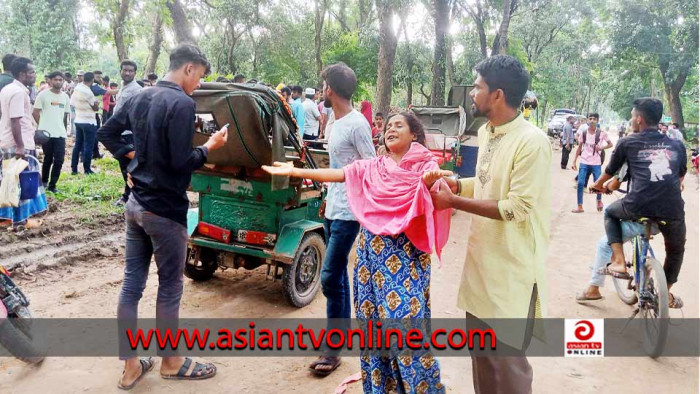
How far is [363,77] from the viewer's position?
62.2 ft

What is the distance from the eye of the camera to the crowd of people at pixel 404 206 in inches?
90.8

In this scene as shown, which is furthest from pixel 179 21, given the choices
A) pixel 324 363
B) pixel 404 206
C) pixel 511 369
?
pixel 511 369

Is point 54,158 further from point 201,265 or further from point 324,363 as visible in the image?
point 324,363

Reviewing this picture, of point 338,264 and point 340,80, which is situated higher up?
point 340,80

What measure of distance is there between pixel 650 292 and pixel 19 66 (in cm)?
724

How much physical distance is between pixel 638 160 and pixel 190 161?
11.7 feet

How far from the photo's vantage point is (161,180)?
296 centimetres

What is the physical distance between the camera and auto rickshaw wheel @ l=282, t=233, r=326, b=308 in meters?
4.38

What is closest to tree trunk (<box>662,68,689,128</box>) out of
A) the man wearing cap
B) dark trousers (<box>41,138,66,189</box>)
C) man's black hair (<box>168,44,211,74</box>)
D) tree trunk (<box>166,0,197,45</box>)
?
the man wearing cap

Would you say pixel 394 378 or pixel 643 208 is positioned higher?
pixel 643 208

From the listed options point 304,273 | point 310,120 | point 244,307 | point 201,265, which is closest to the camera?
point 244,307

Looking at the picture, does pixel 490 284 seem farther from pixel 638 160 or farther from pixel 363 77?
pixel 363 77

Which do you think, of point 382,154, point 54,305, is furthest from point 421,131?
point 54,305

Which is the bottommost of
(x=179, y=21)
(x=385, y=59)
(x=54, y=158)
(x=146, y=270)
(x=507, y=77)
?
(x=146, y=270)
